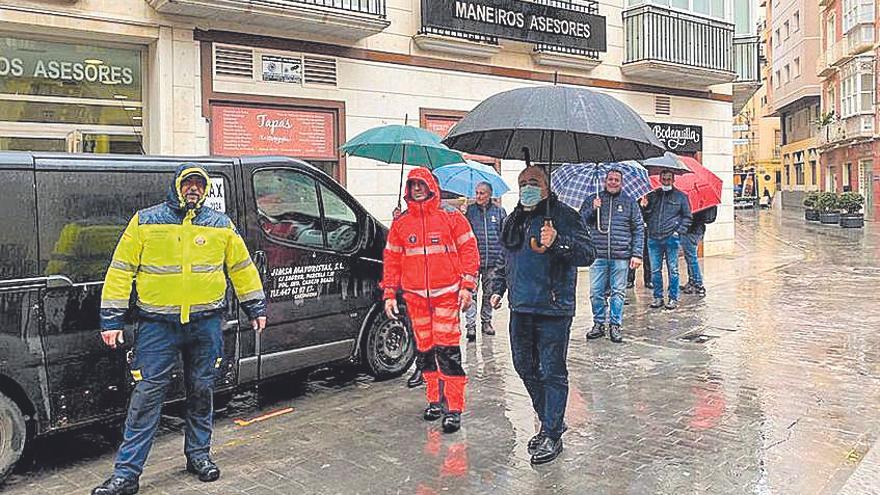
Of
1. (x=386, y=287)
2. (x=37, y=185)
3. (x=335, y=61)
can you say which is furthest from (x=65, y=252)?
(x=335, y=61)

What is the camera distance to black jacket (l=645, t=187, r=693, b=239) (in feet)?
35.8

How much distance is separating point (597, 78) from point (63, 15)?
33.6 feet

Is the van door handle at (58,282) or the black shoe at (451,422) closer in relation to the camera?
the van door handle at (58,282)

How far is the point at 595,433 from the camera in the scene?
540cm

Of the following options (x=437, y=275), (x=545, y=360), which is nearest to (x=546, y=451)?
(x=545, y=360)

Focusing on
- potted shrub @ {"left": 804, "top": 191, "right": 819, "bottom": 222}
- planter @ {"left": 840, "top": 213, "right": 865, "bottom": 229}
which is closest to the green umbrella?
planter @ {"left": 840, "top": 213, "right": 865, "bottom": 229}

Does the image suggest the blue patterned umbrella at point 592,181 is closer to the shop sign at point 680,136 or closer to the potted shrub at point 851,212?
the shop sign at point 680,136

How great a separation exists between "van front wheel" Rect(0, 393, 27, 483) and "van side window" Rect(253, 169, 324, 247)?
6.54 feet

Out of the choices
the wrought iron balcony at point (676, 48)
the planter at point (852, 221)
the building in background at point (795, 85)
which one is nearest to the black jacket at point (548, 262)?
the wrought iron balcony at point (676, 48)

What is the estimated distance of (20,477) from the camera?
15.5 ft

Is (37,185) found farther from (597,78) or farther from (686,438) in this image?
(597,78)

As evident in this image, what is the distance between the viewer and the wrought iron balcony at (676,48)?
652 inches

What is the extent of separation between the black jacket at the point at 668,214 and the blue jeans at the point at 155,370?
7.74 meters

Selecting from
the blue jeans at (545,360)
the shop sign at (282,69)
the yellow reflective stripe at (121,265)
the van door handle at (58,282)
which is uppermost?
the shop sign at (282,69)
